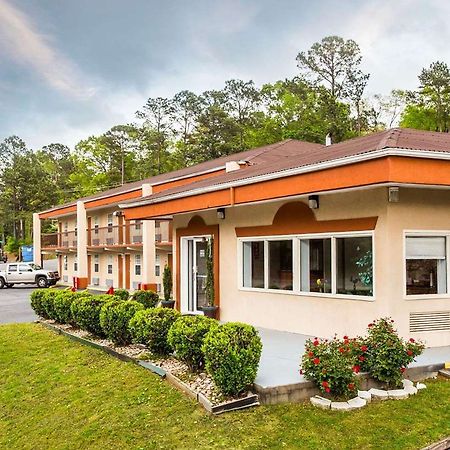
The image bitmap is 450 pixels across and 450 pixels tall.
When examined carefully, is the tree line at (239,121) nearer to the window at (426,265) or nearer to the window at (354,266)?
the window at (354,266)

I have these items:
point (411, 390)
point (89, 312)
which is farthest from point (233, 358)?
point (89, 312)

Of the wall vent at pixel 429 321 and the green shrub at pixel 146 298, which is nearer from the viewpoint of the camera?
the wall vent at pixel 429 321

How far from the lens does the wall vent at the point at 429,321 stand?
8094mm

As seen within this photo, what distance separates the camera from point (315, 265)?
9320 millimetres

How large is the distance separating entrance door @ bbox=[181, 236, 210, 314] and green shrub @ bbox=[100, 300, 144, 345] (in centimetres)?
337

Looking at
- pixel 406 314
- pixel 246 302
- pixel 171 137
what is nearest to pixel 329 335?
pixel 406 314

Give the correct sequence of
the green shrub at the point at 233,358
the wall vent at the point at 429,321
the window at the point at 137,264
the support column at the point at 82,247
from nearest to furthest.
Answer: the green shrub at the point at 233,358 → the wall vent at the point at 429,321 → the window at the point at 137,264 → the support column at the point at 82,247

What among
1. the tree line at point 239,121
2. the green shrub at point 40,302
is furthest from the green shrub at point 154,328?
the tree line at point 239,121

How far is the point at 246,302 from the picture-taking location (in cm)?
1095

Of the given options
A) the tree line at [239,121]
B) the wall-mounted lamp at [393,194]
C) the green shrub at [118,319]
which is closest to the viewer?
the wall-mounted lamp at [393,194]

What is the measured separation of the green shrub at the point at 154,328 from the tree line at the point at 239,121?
28.4m

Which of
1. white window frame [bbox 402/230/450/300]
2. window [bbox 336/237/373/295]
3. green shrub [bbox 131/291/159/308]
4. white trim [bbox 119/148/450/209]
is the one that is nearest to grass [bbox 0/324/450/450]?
white window frame [bbox 402/230/450/300]

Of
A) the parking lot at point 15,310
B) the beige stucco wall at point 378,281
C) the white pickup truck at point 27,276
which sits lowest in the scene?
the parking lot at point 15,310

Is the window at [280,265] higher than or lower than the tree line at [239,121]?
lower
